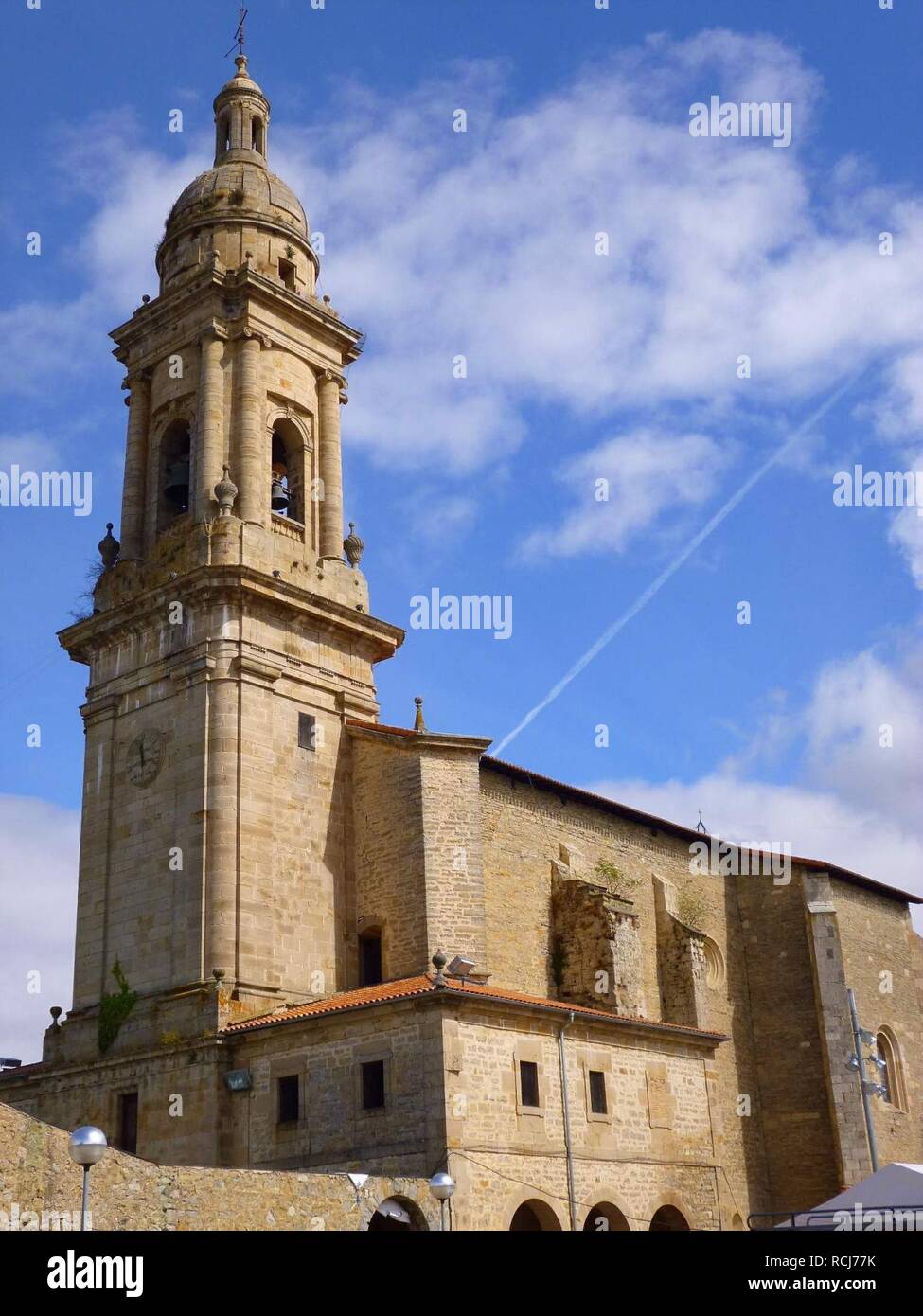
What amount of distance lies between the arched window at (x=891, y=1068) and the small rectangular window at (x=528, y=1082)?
18.6 metres

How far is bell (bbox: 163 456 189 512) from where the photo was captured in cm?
3173

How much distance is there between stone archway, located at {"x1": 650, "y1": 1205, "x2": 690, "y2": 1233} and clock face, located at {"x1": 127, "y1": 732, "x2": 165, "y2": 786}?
12.7m

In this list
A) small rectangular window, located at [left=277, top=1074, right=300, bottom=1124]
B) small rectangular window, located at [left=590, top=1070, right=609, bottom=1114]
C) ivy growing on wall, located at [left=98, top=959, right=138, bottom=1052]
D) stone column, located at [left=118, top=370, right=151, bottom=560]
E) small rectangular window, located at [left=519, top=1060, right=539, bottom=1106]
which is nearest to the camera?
small rectangular window, located at [left=519, top=1060, right=539, bottom=1106]

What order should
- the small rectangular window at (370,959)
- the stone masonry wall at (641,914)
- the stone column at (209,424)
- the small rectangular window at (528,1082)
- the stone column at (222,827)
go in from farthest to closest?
the stone column at (209,424) → the stone masonry wall at (641,914) → the small rectangular window at (370,959) → the stone column at (222,827) → the small rectangular window at (528,1082)

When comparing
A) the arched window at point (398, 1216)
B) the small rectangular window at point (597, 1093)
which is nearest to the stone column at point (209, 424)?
the small rectangular window at point (597, 1093)

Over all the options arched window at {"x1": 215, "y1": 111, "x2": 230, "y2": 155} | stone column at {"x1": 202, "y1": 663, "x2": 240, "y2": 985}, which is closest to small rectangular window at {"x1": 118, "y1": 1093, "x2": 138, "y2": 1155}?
stone column at {"x1": 202, "y1": 663, "x2": 240, "y2": 985}

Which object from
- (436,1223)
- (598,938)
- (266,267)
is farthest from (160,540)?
(436,1223)

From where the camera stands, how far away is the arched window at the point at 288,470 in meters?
31.8

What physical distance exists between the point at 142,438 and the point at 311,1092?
16.6 m

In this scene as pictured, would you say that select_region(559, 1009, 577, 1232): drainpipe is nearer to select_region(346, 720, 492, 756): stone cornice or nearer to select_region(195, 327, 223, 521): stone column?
select_region(346, 720, 492, 756): stone cornice

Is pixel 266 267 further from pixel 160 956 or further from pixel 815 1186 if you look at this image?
pixel 815 1186

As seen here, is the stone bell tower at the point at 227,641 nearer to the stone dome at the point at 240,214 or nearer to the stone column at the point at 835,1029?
the stone dome at the point at 240,214

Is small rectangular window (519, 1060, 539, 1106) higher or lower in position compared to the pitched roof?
lower

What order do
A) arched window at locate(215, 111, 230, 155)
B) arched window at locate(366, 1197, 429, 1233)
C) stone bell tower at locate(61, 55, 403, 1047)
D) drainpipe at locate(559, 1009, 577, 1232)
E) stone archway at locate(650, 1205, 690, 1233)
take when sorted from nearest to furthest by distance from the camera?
1. arched window at locate(366, 1197, 429, 1233)
2. drainpipe at locate(559, 1009, 577, 1232)
3. stone archway at locate(650, 1205, 690, 1233)
4. stone bell tower at locate(61, 55, 403, 1047)
5. arched window at locate(215, 111, 230, 155)
